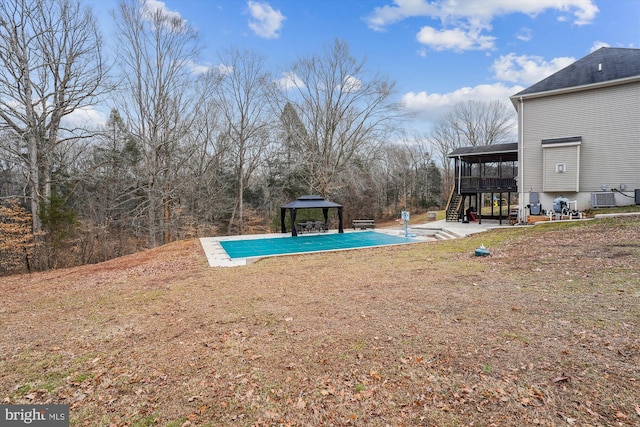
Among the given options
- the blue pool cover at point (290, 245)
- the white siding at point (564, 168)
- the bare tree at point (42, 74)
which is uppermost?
the bare tree at point (42, 74)

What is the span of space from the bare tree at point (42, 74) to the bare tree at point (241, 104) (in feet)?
26.3

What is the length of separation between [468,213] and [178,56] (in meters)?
19.4

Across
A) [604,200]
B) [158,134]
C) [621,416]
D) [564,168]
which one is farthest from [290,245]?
[604,200]

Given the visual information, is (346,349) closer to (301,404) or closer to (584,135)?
(301,404)

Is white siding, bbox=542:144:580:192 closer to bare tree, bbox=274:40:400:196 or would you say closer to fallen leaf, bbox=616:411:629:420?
bare tree, bbox=274:40:400:196

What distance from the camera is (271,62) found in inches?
835

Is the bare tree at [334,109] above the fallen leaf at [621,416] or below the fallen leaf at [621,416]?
above

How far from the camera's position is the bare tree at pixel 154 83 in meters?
16.8

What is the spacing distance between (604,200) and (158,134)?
882 inches

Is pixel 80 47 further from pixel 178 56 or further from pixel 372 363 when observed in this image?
pixel 372 363

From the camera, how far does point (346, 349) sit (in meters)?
3.33

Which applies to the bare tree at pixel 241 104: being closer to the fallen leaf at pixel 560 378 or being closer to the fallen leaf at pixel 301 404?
the fallen leaf at pixel 301 404

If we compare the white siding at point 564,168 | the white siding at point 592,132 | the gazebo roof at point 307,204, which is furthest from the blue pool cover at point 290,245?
the white siding at point 592,132

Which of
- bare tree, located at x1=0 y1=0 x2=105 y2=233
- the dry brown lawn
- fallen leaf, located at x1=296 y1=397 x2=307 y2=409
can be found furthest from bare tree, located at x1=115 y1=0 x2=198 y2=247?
fallen leaf, located at x1=296 y1=397 x2=307 y2=409
